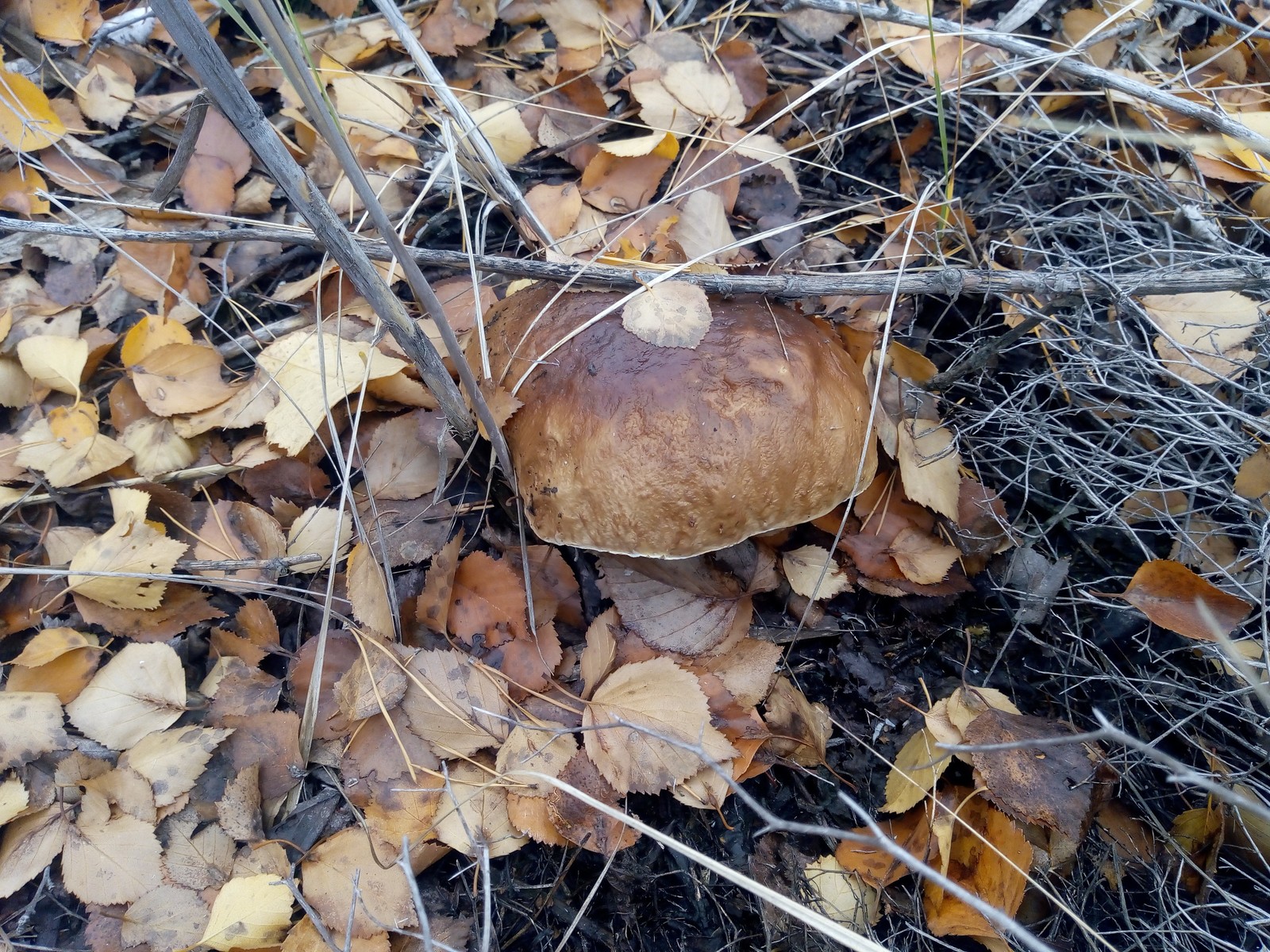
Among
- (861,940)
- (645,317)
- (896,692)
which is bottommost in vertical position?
(896,692)

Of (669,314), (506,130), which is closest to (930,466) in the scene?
(669,314)

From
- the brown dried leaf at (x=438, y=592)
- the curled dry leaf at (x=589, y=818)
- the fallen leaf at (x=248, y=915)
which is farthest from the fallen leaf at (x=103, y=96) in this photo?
the curled dry leaf at (x=589, y=818)

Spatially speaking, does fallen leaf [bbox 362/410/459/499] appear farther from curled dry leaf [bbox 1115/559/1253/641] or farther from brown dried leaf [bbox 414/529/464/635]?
curled dry leaf [bbox 1115/559/1253/641]

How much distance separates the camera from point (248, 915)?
5.90 ft

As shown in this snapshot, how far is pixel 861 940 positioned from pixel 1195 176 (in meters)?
2.53

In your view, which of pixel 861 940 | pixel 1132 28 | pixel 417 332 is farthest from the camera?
A: pixel 1132 28

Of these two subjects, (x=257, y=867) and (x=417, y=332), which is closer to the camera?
(x=417, y=332)

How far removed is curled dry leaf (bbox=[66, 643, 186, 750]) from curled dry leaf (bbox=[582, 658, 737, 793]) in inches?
45.0

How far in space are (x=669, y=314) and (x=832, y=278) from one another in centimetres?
46

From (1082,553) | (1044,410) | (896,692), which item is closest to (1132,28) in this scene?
(1044,410)

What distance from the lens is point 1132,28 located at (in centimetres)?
248

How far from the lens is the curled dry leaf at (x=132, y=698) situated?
200 cm

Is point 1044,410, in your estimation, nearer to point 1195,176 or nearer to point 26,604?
point 1195,176

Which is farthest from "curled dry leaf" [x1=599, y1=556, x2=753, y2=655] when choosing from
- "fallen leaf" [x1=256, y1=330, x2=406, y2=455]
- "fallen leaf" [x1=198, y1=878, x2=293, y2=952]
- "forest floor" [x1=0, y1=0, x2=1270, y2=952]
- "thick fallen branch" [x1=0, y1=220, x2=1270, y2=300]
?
"fallen leaf" [x1=198, y1=878, x2=293, y2=952]
